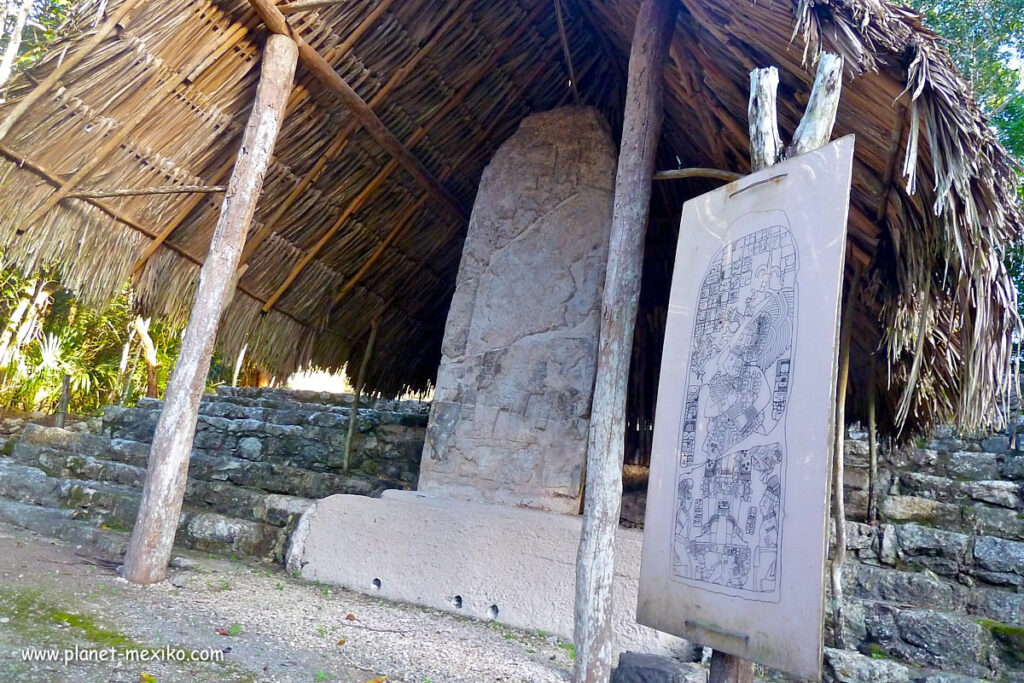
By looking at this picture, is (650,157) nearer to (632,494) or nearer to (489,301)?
(489,301)

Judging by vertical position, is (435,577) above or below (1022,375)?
below

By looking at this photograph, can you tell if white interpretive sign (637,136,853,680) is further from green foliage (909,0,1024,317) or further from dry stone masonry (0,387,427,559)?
green foliage (909,0,1024,317)

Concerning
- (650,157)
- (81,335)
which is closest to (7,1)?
(81,335)

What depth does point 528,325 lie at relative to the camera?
399cm

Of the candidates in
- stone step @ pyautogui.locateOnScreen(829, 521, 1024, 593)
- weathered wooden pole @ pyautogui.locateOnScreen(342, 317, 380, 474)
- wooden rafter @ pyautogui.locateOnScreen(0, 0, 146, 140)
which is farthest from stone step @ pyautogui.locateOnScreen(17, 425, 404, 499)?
stone step @ pyautogui.locateOnScreen(829, 521, 1024, 593)

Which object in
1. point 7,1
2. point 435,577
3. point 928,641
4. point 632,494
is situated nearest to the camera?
point 928,641

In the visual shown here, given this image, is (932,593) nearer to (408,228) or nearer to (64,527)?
(408,228)

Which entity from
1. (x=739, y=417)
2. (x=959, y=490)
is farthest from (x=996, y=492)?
(x=739, y=417)

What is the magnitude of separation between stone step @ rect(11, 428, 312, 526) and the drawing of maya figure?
2.77 m

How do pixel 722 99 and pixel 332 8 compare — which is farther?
pixel 332 8

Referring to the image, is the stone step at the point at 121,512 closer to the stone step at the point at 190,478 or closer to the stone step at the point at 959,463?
the stone step at the point at 190,478

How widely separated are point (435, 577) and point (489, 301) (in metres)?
1.57

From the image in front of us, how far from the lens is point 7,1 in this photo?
6.79 m

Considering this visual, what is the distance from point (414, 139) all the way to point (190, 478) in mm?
2885
